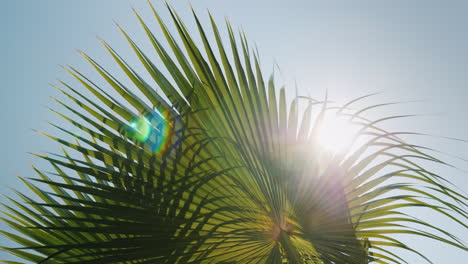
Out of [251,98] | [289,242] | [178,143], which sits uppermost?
[251,98]

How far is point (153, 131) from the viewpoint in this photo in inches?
63.7

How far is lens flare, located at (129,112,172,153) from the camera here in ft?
5.17

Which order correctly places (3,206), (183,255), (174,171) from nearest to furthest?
1. (183,255)
2. (174,171)
3. (3,206)

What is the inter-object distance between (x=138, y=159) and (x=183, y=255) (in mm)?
408

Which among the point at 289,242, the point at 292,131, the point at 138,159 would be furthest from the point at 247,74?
the point at 289,242

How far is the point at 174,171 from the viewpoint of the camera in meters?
1.50

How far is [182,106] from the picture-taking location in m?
1.70

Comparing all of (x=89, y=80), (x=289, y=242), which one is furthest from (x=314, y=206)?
(x=89, y=80)

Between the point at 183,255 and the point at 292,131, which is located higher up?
the point at 292,131

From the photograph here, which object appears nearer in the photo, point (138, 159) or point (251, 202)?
point (138, 159)

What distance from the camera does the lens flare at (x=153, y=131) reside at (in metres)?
1.58

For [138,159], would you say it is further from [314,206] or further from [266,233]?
[314,206]

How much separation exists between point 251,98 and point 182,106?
0.34 metres

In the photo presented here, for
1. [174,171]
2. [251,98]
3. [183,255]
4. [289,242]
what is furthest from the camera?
[251,98]
